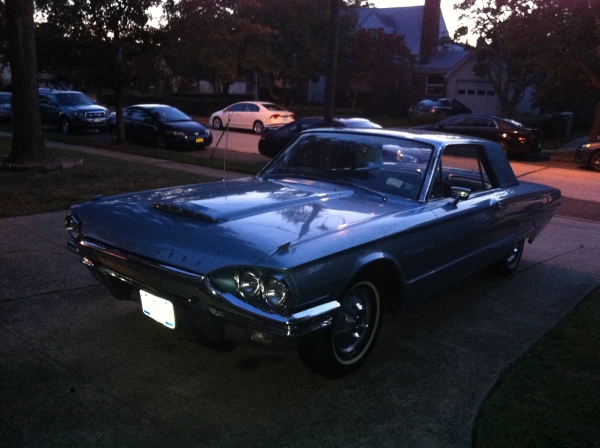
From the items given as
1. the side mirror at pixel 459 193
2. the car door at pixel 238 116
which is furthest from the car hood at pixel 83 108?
the side mirror at pixel 459 193

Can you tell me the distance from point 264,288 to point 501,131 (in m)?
18.7

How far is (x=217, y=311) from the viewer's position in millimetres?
3510

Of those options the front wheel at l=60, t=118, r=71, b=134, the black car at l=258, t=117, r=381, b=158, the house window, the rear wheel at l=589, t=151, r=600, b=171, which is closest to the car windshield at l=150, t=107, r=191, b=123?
the black car at l=258, t=117, r=381, b=158

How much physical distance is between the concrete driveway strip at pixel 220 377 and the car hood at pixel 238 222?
0.81 meters

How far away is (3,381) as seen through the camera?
385 centimetres

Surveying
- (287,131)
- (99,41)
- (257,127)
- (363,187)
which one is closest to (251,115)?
(257,127)

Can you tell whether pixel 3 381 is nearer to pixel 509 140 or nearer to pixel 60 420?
pixel 60 420

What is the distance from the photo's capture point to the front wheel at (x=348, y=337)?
384cm

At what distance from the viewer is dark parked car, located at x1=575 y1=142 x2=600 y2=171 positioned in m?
18.0

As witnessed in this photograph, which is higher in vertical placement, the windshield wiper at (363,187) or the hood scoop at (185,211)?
the windshield wiper at (363,187)

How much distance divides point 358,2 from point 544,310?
42.1 metres

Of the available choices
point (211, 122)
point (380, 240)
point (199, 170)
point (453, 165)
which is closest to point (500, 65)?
point (211, 122)

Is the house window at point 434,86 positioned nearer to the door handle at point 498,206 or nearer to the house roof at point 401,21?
the house roof at point 401,21

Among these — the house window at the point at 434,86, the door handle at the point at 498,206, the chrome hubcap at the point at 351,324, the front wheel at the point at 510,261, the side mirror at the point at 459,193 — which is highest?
the house window at the point at 434,86
